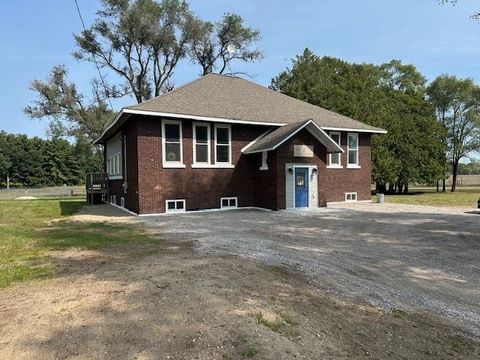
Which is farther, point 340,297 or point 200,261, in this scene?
point 200,261

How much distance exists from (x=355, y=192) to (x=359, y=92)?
1703cm

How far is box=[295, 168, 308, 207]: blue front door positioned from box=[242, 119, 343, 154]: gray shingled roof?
1.67 metres

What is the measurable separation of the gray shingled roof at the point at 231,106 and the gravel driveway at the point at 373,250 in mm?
4644

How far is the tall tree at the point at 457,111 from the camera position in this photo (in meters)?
45.0

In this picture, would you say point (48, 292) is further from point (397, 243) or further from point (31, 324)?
point (397, 243)

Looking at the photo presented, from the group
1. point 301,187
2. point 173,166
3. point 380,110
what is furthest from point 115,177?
point 380,110

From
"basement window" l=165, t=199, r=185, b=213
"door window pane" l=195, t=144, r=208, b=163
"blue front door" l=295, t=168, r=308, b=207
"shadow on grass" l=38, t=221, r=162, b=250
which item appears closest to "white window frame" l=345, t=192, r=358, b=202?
"blue front door" l=295, t=168, r=308, b=207

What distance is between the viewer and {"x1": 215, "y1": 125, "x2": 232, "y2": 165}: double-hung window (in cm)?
1711

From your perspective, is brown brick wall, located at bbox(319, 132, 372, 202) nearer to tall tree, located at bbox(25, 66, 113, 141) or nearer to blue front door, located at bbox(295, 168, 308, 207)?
blue front door, located at bbox(295, 168, 308, 207)

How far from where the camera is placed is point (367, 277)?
20.5 feet

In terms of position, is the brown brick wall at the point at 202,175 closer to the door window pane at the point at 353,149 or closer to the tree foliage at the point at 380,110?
the door window pane at the point at 353,149

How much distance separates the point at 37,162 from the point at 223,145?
77.3 metres

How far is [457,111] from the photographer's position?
46.3 meters

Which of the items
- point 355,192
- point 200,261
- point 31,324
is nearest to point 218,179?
point 355,192
